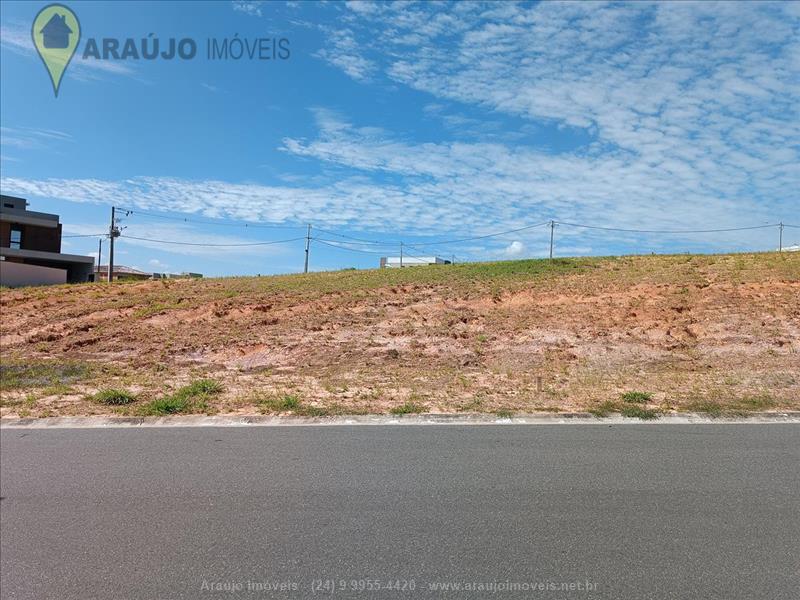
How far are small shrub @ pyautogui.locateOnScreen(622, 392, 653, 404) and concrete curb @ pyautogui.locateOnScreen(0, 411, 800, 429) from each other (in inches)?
33.1

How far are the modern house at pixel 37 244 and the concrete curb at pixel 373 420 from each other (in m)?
38.3

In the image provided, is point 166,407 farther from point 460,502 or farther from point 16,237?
point 16,237

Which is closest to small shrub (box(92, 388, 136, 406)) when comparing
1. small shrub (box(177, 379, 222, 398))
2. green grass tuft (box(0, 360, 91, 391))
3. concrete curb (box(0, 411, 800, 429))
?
small shrub (box(177, 379, 222, 398))

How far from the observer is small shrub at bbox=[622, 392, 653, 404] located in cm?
831

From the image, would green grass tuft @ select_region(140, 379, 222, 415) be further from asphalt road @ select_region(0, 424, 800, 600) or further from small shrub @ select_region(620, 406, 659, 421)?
small shrub @ select_region(620, 406, 659, 421)

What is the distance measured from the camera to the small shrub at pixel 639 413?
732cm

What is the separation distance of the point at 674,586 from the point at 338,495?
2510 millimetres

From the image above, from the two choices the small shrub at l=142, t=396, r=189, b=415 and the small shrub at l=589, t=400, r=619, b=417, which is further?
the small shrub at l=142, t=396, r=189, b=415

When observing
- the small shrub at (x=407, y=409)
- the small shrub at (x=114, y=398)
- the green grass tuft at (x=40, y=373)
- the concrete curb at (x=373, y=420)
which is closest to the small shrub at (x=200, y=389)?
the small shrub at (x=114, y=398)

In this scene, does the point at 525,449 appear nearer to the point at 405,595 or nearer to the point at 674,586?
the point at 674,586

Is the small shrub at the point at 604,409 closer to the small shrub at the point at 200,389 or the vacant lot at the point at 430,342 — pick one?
the vacant lot at the point at 430,342

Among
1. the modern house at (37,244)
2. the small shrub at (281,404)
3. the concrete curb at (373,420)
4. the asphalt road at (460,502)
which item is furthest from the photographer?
the modern house at (37,244)

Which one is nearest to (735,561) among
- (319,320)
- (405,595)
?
(405,595)

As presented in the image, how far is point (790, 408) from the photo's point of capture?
25.8 feet
